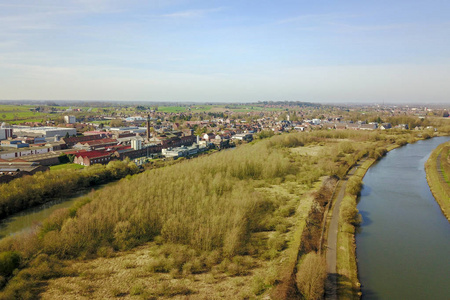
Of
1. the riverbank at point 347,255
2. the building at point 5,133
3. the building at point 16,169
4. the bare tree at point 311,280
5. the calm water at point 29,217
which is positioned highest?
the building at point 5,133

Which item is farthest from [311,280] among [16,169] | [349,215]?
[16,169]

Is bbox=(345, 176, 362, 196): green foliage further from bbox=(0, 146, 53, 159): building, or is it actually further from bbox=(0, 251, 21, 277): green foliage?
bbox=(0, 146, 53, 159): building

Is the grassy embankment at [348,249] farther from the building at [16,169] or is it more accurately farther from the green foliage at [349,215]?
the building at [16,169]

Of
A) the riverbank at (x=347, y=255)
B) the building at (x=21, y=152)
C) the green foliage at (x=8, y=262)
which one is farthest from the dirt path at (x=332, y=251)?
the building at (x=21, y=152)

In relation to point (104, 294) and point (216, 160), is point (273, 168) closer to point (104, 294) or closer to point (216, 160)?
point (216, 160)

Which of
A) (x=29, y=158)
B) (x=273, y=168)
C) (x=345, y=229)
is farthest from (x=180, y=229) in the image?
(x=29, y=158)

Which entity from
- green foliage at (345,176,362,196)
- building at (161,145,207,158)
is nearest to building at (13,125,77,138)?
building at (161,145,207,158)
